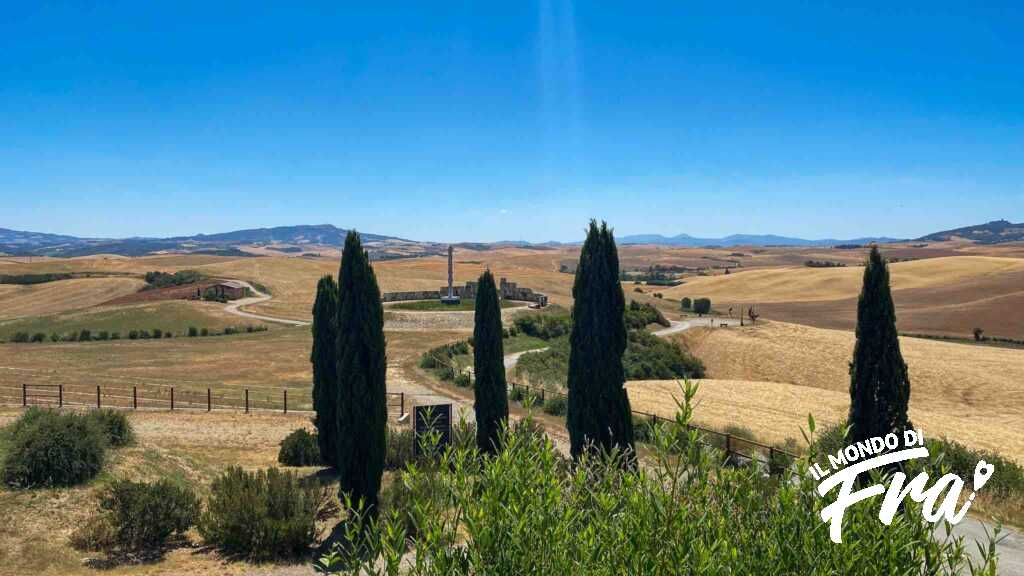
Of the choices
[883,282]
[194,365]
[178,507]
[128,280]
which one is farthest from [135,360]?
[128,280]

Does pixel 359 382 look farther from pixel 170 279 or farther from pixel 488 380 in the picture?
pixel 170 279

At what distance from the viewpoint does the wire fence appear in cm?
2386

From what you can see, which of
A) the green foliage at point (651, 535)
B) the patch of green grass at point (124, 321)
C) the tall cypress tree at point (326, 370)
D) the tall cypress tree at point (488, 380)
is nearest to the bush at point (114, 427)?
the tall cypress tree at point (326, 370)

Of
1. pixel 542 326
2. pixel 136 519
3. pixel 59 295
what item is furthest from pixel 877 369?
pixel 59 295

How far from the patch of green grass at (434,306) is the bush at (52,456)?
4508 centimetres

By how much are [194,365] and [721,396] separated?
2975cm

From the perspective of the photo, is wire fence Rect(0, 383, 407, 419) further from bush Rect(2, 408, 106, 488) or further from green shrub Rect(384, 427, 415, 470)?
bush Rect(2, 408, 106, 488)

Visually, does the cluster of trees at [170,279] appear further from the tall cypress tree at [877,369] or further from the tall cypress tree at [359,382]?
the tall cypress tree at [877,369]

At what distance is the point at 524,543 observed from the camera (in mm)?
4523

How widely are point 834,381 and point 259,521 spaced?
38614 mm

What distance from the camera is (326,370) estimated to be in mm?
18109

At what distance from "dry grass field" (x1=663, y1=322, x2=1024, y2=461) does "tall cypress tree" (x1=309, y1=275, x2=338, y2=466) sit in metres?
15.3

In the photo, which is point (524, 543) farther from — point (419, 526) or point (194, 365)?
point (194, 365)

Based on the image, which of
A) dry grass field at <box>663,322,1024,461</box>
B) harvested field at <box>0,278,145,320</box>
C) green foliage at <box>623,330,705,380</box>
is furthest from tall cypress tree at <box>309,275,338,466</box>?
harvested field at <box>0,278,145,320</box>
